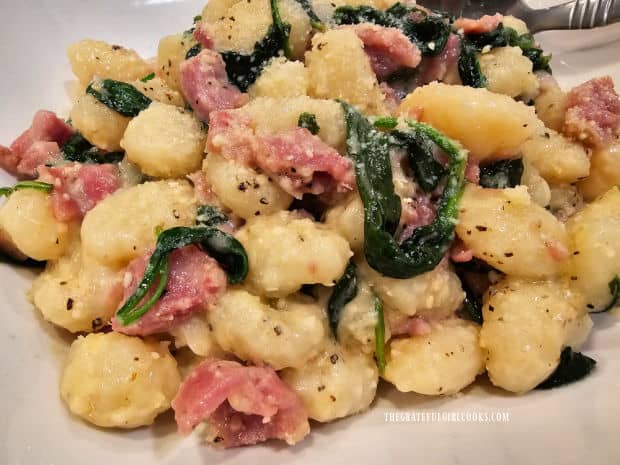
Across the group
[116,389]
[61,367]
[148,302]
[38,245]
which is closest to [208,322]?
[148,302]

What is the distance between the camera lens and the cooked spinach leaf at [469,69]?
194 cm

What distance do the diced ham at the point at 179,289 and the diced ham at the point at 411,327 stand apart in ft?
1.49

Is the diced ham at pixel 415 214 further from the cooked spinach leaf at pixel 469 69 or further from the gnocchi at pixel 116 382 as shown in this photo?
the gnocchi at pixel 116 382

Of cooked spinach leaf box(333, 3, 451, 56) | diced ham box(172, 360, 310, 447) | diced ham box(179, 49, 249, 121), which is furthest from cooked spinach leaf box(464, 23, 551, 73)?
diced ham box(172, 360, 310, 447)

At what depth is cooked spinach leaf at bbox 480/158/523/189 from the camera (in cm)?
174

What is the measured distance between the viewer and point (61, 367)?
1624mm

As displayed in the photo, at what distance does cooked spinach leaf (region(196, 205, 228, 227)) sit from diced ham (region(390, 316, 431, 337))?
1.73 feet

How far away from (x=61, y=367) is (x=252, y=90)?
953 millimetres

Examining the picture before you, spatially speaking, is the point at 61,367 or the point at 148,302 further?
the point at 61,367

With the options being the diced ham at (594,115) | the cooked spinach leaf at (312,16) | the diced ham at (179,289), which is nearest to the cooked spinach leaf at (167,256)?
the diced ham at (179,289)

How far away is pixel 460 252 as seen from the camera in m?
1.59

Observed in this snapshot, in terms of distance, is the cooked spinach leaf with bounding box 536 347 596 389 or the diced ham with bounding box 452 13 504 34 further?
the diced ham with bounding box 452 13 504 34

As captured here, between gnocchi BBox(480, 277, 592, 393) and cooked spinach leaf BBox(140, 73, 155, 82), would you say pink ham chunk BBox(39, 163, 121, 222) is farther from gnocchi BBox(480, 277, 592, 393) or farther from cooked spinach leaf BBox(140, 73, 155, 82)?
gnocchi BBox(480, 277, 592, 393)

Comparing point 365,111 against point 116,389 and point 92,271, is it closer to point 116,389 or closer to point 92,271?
point 92,271
